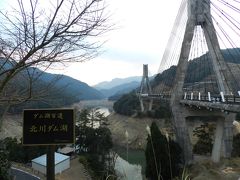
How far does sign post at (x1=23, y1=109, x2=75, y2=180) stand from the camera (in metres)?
6.18

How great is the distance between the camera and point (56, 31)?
5.58 meters

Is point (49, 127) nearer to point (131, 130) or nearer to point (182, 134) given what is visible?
point (182, 134)

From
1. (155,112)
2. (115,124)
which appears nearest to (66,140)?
(155,112)

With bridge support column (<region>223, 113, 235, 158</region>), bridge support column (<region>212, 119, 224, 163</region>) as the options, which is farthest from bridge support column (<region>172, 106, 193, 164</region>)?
bridge support column (<region>223, 113, 235, 158</region>)

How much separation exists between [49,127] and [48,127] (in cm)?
2

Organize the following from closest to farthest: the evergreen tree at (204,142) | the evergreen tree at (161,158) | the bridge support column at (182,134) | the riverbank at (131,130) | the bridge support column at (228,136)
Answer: the evergreen tree at (161,158) → the bridge support column at (228,136) → the bridge support column at (182,134) → the evergreen tree at (204,142) → the riverbank at (131,130)

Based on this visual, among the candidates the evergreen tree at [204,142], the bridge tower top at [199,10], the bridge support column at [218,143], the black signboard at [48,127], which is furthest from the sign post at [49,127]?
the evergreen tree at [204,142]

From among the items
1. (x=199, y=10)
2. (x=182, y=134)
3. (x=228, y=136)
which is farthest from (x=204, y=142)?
(x=199, y=10)

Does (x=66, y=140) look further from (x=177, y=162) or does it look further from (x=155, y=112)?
(x=155, y=112)

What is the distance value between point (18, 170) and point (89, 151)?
1026 cm

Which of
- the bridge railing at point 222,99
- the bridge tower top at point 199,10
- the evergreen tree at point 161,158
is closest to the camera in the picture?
the bridge railing at point 222,99

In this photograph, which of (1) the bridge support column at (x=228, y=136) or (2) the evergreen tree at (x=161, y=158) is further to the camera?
(1) the bridge support column at (x=228, y=136)

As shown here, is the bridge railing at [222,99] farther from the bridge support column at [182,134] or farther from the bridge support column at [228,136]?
the bridge support column at [228,136]

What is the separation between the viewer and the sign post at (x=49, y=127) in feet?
20.3
